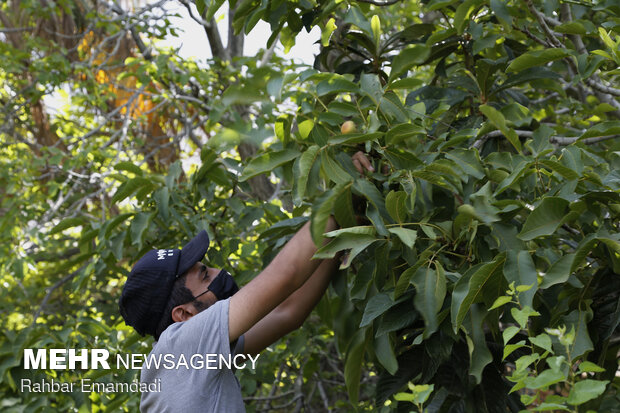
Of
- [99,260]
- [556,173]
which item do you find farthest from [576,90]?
[99,260]

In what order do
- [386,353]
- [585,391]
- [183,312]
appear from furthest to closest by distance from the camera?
[183,312], [386,353], [585,391]

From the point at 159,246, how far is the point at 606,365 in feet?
6.03

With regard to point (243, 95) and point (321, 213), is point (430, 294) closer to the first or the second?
point (321, 213)

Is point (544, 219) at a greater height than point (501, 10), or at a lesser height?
lesser

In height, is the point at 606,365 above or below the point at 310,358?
above

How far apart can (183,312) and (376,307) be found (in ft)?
2.13

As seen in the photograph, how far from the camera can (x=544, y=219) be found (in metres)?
1.62

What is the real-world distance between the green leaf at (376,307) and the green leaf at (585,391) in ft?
2.20

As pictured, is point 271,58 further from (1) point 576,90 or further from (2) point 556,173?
(2) point 556,173

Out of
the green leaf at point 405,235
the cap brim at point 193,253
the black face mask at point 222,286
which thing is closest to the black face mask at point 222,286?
the black face mask at point 222,286

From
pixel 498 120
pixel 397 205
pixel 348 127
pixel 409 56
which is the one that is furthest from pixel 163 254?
pixel 498 120

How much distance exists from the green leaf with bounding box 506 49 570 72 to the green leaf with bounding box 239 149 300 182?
73 centimetres

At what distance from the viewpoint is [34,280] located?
6004mm

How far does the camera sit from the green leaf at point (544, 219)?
Answer: 160cm
